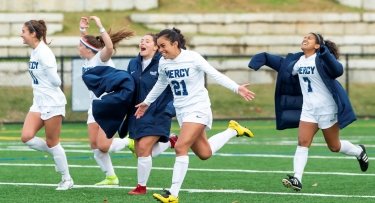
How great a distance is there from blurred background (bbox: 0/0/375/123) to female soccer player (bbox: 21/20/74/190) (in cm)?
1446

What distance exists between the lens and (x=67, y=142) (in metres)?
22.4

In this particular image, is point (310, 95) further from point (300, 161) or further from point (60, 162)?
point (60, 162)

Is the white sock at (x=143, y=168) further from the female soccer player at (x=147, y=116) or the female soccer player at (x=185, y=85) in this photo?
the female soccer player at (x=185, y=85)

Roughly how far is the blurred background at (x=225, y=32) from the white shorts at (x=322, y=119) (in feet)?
49.2

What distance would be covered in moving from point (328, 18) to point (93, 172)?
18.9 meters

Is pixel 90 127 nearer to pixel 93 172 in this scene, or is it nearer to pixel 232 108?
pixel 93 172

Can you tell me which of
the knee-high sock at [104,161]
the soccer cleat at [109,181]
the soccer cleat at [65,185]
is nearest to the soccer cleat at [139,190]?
the soccer cleat at [65,185]

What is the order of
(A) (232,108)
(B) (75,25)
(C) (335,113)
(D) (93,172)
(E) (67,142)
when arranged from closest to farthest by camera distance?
(C) (335,113) < (D) (93,172) < (E) (67,142) < (A) (232,108) < (B) (75,25)

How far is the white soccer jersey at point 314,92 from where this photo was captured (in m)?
14.2

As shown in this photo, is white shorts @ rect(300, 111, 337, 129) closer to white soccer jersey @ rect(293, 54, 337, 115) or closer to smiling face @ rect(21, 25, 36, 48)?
white soccer jersey @ rect(293, 54, 337, 115)

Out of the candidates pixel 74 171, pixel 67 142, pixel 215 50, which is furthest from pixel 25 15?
pixel 74 171

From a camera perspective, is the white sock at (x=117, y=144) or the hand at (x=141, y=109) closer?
the hand at (x=141, y=109)

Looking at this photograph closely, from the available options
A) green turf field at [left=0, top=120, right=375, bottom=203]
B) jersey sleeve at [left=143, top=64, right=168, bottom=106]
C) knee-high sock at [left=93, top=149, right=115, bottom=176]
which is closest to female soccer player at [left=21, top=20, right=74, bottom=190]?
green turf field at [left=0, top=120, right=375, bottom=203]

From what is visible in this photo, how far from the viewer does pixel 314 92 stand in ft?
46.8
